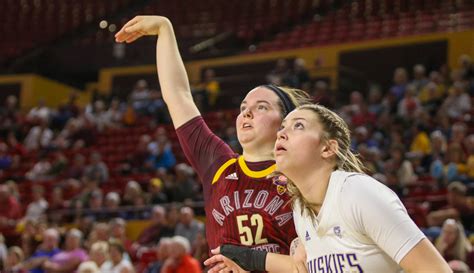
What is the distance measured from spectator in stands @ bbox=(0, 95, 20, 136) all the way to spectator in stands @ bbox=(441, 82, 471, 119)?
8.53 meters

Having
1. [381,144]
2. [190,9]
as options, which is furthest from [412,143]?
[190,9]

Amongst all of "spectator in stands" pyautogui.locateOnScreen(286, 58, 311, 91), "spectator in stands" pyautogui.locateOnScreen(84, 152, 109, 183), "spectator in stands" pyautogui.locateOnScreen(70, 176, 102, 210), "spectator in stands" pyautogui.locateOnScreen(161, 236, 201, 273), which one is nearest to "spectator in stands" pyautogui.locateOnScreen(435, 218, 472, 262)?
"spectator in stands" pyautogui.locateOnScreen(161, 236, 201, 273)

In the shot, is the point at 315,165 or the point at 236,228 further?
the point at 236,228

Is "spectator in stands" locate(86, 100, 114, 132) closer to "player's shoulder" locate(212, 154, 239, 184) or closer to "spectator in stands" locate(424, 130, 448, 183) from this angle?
"spectator in stands" locate(424, 130, 448, 183)

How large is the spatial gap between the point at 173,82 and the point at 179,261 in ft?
13.9

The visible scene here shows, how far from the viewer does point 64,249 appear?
983 centimetres

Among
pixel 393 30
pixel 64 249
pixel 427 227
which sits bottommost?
pixel 64 249

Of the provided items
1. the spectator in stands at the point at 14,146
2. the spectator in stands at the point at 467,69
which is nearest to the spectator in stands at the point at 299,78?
the spectator in stands at the point at 467,69

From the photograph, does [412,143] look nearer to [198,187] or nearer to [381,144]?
→ [381,144]

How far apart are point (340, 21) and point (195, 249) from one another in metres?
9.63

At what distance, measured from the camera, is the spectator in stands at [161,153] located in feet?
41.4

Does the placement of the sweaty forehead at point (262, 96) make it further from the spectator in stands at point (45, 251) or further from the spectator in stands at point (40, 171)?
the spectator in stands at point (40, 171)

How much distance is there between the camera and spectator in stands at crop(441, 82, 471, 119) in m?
11.2

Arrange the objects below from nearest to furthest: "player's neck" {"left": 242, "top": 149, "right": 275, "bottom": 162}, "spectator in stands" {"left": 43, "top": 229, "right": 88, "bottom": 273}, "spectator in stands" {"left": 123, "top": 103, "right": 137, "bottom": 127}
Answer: "player's neck" {"left": 242, "top": 149, "right": 275, "bottom": 162}, "spectator in stands" {"left": 43, "top": 229, "right": 88, "bottom": 273}, "spectator in stands" {"left": 123, "top": 103, "right": 137, "bottom": 127}
